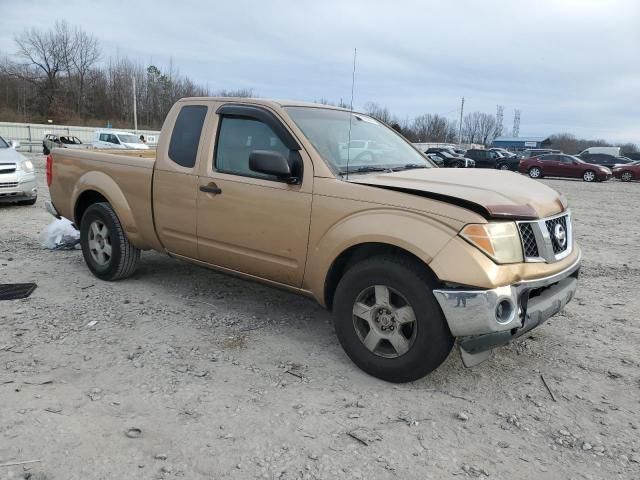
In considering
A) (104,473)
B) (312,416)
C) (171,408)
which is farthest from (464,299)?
(104,473)

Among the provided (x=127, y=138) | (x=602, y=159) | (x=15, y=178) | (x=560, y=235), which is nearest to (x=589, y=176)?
(x=602, y=159)

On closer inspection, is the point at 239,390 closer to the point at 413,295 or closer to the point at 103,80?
the point at 413,295

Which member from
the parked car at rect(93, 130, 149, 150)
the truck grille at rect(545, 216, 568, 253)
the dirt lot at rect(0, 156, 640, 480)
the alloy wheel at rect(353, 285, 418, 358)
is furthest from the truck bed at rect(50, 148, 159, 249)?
the parked car at rect(93, 130, 149, 150)

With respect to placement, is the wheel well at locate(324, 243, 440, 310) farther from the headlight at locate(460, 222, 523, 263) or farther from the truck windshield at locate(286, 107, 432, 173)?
the truck windshield at locate(286, 107, 432, 173)

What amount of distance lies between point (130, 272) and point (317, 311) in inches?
81.7

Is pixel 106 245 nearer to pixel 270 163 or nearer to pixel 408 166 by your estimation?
pixel 270 163

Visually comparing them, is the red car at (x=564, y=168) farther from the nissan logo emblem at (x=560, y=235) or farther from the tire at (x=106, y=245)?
the tire at (x=106, y=245)

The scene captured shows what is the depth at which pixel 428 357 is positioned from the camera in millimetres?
3090

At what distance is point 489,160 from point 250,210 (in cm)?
3279

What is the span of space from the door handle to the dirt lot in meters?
1.10

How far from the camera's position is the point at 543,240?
318cm

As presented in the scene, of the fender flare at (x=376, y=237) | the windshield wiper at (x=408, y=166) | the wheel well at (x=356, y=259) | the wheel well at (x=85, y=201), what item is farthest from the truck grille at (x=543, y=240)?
the wheel well at (x=85, y=201)

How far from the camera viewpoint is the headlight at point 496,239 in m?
2.93

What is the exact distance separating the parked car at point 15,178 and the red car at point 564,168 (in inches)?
1027
